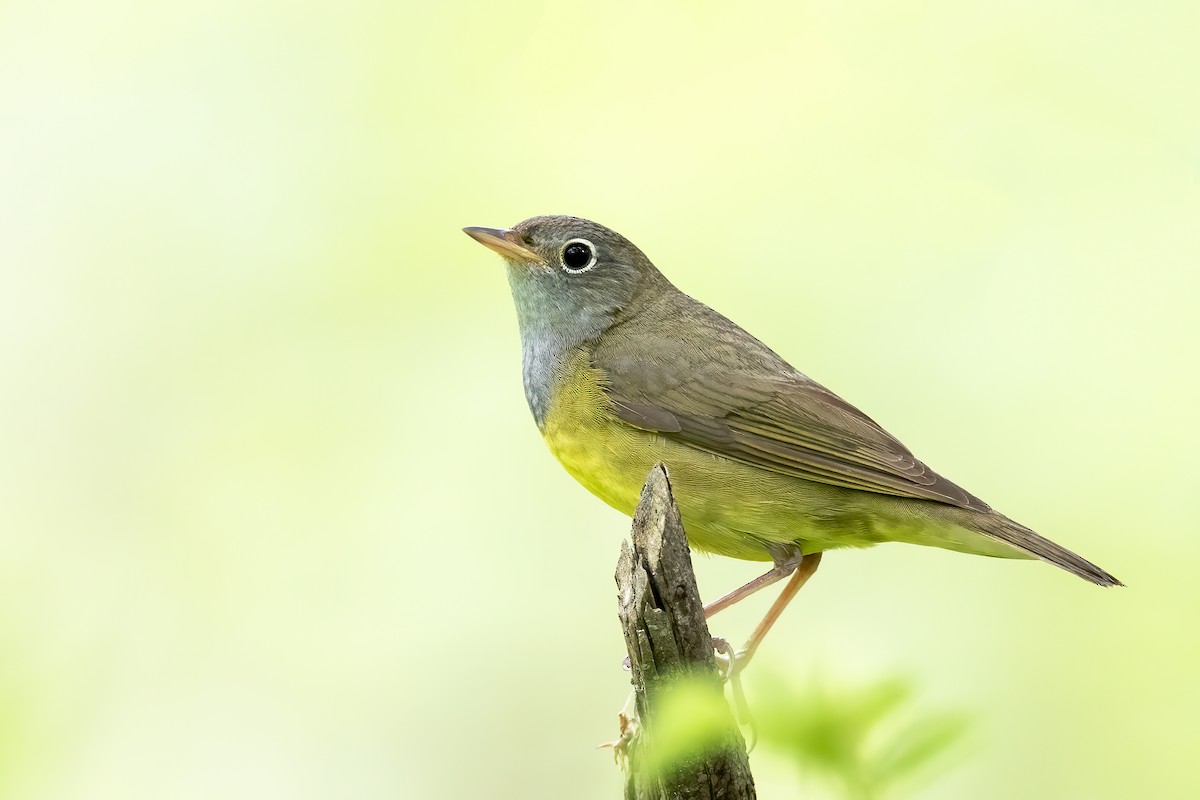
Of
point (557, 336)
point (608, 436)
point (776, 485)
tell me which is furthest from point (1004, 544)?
point (557, 336)

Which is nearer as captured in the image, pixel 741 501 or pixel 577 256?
pixel 741 501

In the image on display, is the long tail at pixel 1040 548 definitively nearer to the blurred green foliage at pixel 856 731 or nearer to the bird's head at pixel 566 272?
the bird's head at pixel 566 272

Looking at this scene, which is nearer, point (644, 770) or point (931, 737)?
point (931, 737)

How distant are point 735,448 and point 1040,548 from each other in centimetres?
125

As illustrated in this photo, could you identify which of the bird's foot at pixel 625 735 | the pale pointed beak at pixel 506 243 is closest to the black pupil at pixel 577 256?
the pale pointed beak at pixel 506 243

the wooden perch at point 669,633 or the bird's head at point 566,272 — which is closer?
the wooden perch at point 669,633

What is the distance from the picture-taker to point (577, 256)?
570cm

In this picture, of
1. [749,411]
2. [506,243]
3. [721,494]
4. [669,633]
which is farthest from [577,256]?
[669,633]

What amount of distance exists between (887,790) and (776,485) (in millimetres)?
3453

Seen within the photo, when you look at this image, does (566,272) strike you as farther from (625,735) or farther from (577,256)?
(625,735)

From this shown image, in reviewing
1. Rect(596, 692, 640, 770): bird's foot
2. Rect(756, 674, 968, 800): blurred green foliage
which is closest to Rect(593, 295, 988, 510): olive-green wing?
Rect(596, 692, 640, 770): bird's foot

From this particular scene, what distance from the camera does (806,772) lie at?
140 centimetres

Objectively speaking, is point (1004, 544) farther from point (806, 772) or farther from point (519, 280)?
point (806, 772)

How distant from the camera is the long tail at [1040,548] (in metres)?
4.15
